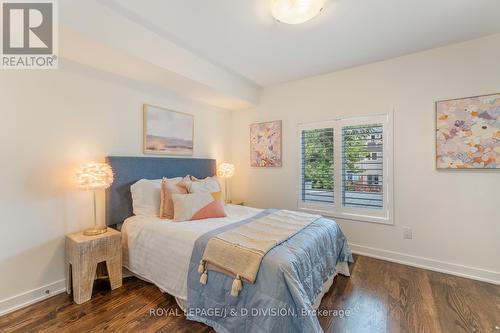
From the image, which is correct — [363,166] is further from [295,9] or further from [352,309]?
[295,9]

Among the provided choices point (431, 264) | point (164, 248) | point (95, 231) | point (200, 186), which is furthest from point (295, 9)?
point (431, 264)

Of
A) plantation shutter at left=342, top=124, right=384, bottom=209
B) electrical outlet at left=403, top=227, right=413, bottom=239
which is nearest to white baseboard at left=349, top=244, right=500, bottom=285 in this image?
electrical outlet at left=403, top=227, right=413, bottom=239

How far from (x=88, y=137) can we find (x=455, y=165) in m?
3.95

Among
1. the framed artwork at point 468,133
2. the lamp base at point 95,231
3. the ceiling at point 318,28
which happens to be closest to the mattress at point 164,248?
the lamp base at point 95,231

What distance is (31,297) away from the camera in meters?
1.91

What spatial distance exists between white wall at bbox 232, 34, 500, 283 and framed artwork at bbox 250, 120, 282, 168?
0.61 metres

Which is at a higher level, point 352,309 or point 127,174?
point 127,174

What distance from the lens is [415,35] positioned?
7.30ft

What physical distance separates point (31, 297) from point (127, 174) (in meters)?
1.32

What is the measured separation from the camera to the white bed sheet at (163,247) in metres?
1.84

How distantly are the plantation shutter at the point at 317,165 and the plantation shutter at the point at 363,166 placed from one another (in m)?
0.19

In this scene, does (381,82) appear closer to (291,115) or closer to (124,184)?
(291,115)

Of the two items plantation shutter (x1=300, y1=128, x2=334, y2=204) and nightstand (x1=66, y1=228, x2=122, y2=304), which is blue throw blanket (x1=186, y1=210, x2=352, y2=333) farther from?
plantation shutter (x1=300, y1=128, x2=334, y2=204)

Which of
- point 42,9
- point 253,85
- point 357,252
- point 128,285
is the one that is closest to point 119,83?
point 42,9
